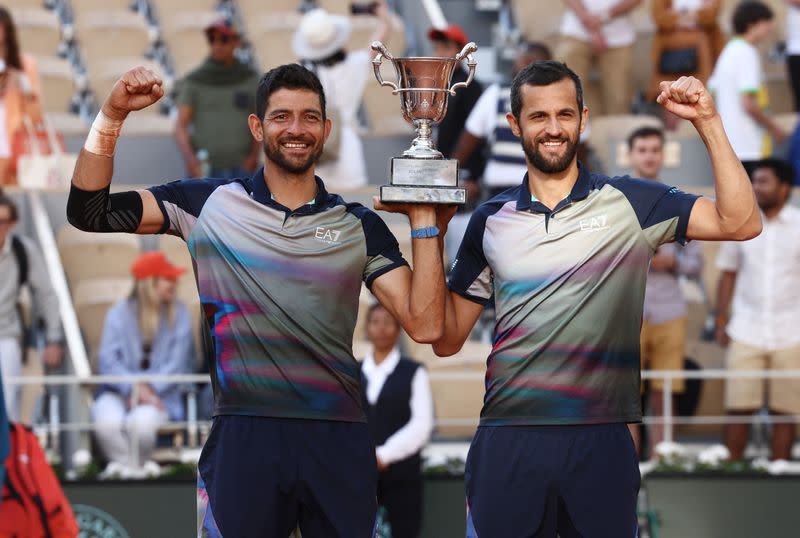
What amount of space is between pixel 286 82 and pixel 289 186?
32 centimetres

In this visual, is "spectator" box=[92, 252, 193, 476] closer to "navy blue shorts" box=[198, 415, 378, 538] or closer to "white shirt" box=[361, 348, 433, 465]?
"white shirt" box=[361, 348, 433, 465]

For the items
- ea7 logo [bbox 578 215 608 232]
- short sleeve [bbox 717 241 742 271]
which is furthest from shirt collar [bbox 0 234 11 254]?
ea7 logo [bbox 578 215 608 232]

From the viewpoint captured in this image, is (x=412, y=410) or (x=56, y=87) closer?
(x=412, y=410)

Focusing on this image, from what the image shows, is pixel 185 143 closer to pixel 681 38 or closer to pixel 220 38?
pixel 220 38

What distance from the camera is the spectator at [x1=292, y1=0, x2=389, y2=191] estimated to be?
10.9 metres

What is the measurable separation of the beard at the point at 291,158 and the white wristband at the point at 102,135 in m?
0.47

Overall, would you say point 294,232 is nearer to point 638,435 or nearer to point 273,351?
point 273,351

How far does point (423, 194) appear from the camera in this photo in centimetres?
546

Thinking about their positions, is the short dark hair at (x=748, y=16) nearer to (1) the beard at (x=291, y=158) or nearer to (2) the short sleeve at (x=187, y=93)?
(2) the short sleeve at (x=187, y=93)

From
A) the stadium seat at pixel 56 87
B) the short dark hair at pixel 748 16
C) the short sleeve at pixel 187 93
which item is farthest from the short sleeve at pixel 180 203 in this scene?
the stadium seat at pixel 56 87

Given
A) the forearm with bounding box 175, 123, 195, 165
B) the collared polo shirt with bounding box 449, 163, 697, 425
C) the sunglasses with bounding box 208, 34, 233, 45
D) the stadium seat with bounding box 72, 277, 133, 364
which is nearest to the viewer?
the collared polo shirt with bounding box 449, 163, 697, 425

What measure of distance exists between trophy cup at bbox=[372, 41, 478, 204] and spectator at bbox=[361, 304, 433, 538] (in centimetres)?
269

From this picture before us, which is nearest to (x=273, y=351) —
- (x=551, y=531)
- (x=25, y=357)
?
(x=551, y=531)

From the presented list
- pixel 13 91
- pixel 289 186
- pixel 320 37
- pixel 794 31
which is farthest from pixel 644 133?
pixel 289 186
